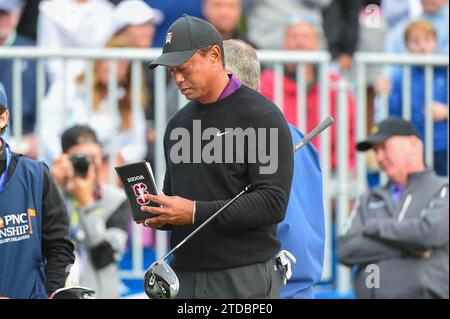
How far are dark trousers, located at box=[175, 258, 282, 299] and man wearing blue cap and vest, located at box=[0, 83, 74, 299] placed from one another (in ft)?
2.41

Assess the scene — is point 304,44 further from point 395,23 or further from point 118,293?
point 118,293

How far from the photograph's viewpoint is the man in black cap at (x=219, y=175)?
18.4ft

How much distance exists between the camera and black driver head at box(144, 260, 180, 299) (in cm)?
564

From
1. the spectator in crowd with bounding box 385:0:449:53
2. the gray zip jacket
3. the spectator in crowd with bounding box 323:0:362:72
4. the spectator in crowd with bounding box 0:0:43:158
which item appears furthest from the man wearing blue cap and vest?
the spectator in crowd with bounding box 323:0:362:72

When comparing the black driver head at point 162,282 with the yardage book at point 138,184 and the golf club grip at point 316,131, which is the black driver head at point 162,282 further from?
the golf club grip at point 316,131

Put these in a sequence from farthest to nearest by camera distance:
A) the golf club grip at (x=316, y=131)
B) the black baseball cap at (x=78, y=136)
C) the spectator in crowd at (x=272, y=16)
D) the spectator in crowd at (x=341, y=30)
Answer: the spectator in crowd at (x=341, y=30) < the spectator in crowd at (x=272, y=16) < the black baseball cap at (x=78, y=136) < the golf club grip at (x=316, y=131)

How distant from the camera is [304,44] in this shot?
424 inches

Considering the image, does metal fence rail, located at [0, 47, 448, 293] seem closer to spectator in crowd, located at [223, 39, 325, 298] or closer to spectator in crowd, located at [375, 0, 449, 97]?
spectator in crowd, located at [375, 0, 449, 97]

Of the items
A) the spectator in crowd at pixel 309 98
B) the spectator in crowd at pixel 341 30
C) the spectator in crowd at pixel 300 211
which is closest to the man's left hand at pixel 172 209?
the spectator in crowd at pixel 300 211

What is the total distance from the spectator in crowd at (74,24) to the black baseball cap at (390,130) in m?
2.78

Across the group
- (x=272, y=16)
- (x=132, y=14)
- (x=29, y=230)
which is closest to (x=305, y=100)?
(x=132, y=14)

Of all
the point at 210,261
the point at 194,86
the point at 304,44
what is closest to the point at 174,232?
the point at 210,261

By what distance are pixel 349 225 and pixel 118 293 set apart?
1.79 metres

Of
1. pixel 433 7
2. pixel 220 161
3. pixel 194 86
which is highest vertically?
pixel 433 7
